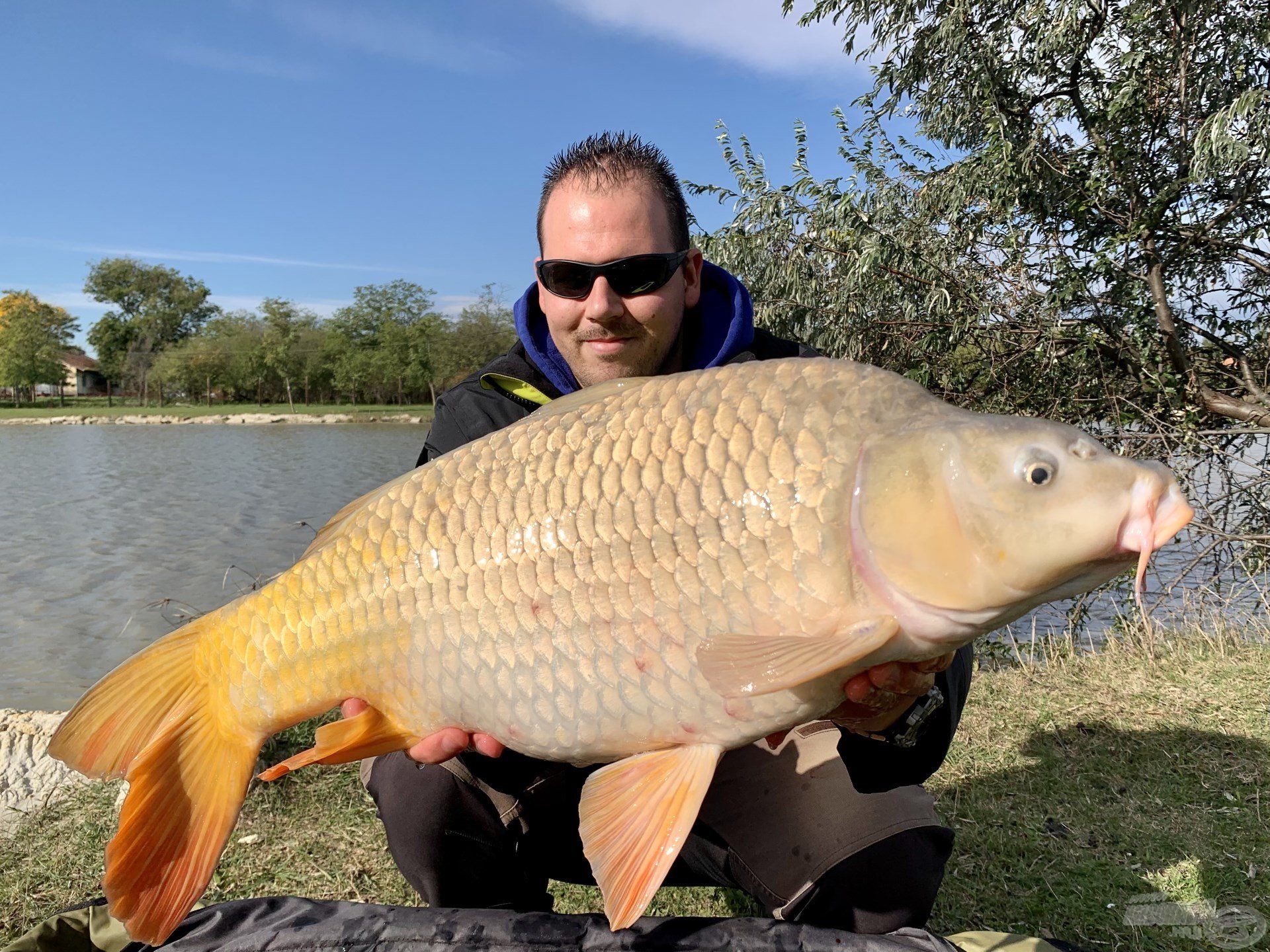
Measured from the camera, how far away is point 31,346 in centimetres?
4650

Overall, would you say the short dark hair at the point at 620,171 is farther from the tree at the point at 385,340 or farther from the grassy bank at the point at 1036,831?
the tree at the point at 385,340

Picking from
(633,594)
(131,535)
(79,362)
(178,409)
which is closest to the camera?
(633,594)

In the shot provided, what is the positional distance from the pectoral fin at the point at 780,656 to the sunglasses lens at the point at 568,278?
100 cm

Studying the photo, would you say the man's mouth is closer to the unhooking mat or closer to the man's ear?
the man's ear

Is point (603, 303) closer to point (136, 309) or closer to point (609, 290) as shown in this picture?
point (609, 290)

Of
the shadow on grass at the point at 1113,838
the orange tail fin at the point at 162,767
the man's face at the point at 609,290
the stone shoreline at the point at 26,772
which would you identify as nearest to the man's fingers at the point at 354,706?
the orange tail fin at the point at 162,767

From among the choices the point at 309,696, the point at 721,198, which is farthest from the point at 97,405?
the point at 309,696

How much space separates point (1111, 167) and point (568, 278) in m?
3.75

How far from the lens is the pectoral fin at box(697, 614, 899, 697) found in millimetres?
899

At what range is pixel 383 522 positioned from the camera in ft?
3.92

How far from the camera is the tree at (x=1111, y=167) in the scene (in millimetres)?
4098

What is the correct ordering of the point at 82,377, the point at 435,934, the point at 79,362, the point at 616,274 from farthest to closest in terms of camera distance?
the point at 79,362 → the point at 82,377 → the point at 616,274 → the point at 435,934

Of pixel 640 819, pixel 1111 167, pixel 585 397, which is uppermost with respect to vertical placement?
pixel 1111 167

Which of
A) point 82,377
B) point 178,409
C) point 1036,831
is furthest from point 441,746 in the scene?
point 82,377
